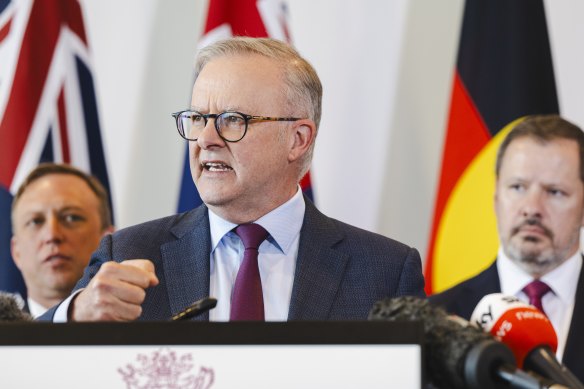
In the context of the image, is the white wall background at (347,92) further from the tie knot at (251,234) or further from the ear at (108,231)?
the tie knot at (251,234)

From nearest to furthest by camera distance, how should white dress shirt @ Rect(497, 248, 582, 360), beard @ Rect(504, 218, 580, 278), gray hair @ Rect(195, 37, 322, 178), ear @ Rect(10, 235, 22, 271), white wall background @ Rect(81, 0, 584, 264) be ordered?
1. gray hair @ Rect(195, 37, 322, 178)
2. white dress shirt @ Rect(497, 248, 582, 360)
3. beard @ Rect(504, 218, 580, 278)
4. ear @ Rect(10, 235, 22, 271)
5. white wall background @ Rect(81, 0, 584, 264)

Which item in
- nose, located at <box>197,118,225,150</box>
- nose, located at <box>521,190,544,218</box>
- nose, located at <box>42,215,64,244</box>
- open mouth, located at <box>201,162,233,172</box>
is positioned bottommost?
nose, located at <box>42,215,64,244</box>

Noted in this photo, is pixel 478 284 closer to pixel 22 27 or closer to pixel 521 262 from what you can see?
pixel 521 262

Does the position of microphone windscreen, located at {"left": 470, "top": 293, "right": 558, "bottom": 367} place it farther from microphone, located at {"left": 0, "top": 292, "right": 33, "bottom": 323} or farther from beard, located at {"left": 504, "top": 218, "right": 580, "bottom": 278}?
beard, located at {"left": 504, "top": 218, "right": 580, "bottom": 278}

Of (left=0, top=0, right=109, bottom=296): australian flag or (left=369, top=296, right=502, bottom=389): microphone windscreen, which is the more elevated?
(left=0, top=0, right=109, bottom=296): australian flag

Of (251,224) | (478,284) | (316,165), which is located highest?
(316,165)

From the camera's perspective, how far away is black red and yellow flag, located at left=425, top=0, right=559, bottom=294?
12.3 ft

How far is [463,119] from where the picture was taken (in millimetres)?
3830

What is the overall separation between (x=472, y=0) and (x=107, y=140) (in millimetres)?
1753

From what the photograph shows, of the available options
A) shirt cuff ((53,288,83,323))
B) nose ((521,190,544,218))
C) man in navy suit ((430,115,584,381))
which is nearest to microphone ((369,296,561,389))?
shirt cuff ((53,288,83,323))

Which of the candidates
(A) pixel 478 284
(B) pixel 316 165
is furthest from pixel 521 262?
(B) pixel 316 165

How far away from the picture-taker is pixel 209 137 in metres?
2.25

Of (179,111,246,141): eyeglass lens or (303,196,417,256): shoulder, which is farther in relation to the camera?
(303,196,417,256): shoulder

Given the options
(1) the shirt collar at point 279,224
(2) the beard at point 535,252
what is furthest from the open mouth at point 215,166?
(2) the beard at point 535,252
